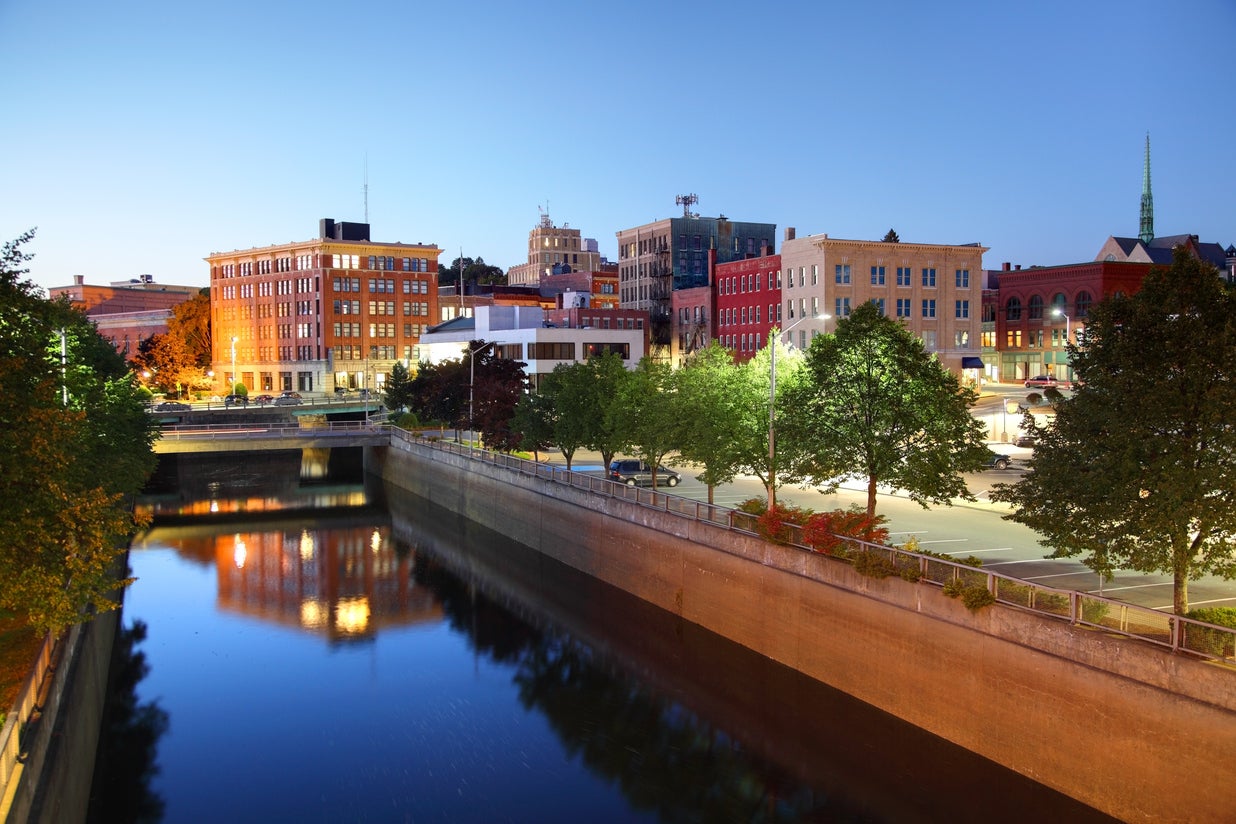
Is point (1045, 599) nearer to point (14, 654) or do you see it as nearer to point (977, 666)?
→ point (977, 666)

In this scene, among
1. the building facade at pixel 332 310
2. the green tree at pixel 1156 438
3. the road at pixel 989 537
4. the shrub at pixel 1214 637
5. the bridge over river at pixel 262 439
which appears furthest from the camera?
the building facade at pixel 332 310

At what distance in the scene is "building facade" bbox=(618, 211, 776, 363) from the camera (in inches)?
4791

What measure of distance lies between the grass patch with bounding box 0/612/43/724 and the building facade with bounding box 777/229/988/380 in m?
68.6

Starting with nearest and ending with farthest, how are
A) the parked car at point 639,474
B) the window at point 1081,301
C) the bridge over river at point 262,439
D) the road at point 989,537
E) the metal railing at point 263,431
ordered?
the road at point 989,537, the parked car at point 639,474, the bridge over river at point 262,439, the metal railing at point 263,431, the window at point 1081,301

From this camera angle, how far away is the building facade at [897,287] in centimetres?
8812

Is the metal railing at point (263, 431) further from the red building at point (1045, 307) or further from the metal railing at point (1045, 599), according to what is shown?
the red building at point (1045, 307)

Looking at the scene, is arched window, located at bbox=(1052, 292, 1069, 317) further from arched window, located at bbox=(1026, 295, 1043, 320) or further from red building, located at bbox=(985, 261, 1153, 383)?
arched window, located at bbox=(1026, 295, 1043, 320)

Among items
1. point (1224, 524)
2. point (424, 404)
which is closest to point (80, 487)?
point (1224, 524)

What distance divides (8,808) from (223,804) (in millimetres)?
11179

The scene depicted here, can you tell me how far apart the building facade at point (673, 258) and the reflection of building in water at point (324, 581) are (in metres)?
60.6

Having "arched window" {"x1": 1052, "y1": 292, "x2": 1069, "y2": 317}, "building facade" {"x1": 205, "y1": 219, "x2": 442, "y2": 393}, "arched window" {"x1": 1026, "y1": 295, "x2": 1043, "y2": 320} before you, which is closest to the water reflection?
"arched window" {"x1": 1052, "y1": 292, "x2": 1069, "y2": 317}

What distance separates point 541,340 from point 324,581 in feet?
154

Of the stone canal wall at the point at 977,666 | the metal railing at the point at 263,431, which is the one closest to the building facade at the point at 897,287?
the metal railing at the point at 263,431

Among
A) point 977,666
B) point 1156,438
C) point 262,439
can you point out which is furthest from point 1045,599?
point 262,439
